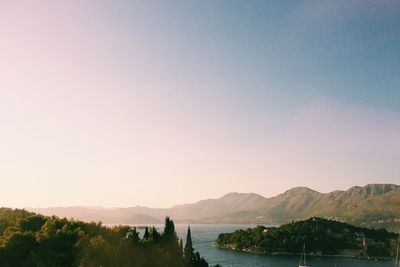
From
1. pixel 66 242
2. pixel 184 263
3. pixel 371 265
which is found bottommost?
pixel 371 265

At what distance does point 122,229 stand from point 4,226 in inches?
1186

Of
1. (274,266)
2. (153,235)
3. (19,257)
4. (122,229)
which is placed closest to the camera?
(19,257)

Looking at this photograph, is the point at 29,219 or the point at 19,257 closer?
the point at 19,257

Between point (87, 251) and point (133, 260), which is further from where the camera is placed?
point (133, 260)

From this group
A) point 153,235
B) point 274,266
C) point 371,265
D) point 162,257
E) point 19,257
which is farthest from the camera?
point 371,265

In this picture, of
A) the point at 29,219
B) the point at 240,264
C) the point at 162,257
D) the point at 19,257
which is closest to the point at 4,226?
the point at 29,219

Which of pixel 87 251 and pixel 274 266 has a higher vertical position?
pixel 87 251

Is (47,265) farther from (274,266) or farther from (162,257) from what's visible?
(274,266)

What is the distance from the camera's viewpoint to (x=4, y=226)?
9150cm

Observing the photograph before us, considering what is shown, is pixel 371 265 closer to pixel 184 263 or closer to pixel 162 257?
pixel 184 263

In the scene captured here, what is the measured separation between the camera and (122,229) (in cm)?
8269

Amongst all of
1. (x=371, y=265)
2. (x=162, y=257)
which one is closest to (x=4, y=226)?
(x=162, y=257)

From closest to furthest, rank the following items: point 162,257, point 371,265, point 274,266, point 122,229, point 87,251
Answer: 1. point 87,251
2. point 162,257
3. point 122,229
4. point 274,266
5. point 371,265

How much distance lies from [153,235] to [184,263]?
9774 mm
